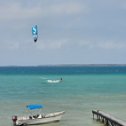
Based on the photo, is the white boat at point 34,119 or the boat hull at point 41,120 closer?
the white boat at point 34,119

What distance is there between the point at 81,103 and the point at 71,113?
9447 mm

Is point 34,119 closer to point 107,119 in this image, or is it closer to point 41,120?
point 41,120

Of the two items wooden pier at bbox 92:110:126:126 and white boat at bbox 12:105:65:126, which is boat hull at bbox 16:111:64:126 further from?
wooden pier at bbox 92:110:126:126

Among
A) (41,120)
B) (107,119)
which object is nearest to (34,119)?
(41,120)

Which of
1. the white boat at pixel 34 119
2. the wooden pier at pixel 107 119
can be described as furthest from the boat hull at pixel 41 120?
the wooden pier at pixel 107 119

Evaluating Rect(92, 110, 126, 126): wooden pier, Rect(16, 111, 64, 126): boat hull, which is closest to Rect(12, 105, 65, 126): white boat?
Rect(16, 111, 64, 126): boat hull

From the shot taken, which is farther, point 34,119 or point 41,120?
point 41,120

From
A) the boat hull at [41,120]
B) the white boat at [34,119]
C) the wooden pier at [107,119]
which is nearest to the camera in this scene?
the wooden pier at [107,119]

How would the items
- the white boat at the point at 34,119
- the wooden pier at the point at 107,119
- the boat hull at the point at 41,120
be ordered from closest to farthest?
the wooden pier at the point at 107,119, the white boat at the point at 34,119, the boat hull at the point at 41,120

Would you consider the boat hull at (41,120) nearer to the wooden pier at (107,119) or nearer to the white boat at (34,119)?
the white boat at (34,119)

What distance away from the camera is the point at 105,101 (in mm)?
57406

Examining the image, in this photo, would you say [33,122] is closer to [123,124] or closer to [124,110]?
[123,124]

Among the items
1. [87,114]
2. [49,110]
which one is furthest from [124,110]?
[49,110]

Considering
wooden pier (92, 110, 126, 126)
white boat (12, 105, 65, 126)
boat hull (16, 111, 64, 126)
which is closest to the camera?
wooden pier (92, 110, 126, 126)
